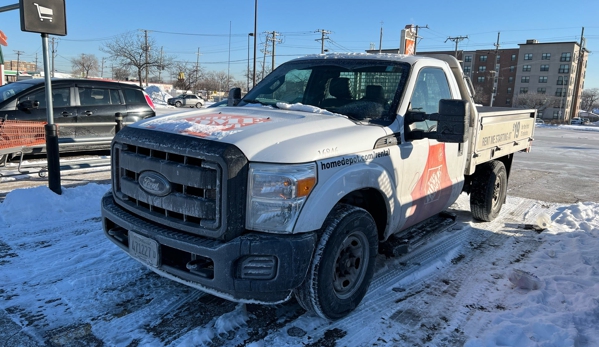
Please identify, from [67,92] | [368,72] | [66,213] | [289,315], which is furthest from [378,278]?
[67,92]

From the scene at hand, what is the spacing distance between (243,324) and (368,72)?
2.57 m

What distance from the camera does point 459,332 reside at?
10.5 ft

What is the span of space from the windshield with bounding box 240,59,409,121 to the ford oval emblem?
66.6 inches

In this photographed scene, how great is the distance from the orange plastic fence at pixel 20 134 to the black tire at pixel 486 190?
7304 mm

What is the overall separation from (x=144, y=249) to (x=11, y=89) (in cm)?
779

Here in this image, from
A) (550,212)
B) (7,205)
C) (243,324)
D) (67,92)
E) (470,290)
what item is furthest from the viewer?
(67,92)

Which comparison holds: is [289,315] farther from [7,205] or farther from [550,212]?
[550,212]

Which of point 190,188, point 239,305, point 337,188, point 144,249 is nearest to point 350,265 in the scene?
point 337,188

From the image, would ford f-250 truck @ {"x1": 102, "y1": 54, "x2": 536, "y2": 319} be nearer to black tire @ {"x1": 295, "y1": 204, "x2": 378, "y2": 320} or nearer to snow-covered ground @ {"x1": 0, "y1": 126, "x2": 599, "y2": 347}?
black tire @ {"x1": 295, "y1": 204, "x2": 378, "y2": 320}

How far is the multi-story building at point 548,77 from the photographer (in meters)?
79.5

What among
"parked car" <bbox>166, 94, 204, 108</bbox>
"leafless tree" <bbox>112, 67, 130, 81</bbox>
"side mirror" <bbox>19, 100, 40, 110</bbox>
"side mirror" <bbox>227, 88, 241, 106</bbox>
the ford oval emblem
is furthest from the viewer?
"leafless tree" <bbox>112, 67, 130, 81</bbox>

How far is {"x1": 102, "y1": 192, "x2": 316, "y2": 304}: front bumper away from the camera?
8.83 feet

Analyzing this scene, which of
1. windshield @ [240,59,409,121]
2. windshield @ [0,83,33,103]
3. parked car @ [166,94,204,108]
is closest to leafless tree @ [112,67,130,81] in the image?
parked car @ [166,94,204,108]

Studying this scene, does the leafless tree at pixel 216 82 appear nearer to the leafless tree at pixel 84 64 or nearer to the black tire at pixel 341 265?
the leafless tree at pixel 84 64
